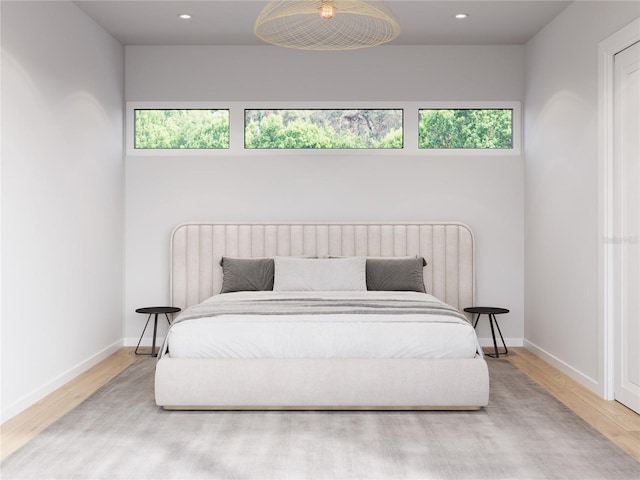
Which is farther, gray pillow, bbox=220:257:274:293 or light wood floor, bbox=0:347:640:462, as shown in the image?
gray pillow, bbox=220:257:274:293

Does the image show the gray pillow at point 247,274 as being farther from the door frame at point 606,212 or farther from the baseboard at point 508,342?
the door frame at point 606,212

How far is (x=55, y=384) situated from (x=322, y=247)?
2.54m

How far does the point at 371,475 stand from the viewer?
9.55 ft

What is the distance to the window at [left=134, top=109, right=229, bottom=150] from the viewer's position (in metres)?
6.09

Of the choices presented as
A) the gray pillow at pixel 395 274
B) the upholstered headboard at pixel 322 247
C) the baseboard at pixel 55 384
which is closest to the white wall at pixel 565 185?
the upholstered headboard at pixel 322 247

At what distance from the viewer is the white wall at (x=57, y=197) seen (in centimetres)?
393

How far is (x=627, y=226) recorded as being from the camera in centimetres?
407

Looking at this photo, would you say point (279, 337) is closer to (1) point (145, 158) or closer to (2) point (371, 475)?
(2) point (371, 475)

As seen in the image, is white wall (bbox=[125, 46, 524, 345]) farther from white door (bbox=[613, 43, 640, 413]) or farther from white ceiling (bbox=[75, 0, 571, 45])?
white door (bbox=[613, 43, 640, 413])

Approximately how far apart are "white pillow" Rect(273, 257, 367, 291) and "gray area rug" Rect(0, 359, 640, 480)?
1.55 metres

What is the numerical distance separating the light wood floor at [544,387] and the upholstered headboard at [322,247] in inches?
31.3

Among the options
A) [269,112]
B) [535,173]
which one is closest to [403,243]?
[535,173]

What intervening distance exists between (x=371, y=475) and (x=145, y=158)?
4112 mm

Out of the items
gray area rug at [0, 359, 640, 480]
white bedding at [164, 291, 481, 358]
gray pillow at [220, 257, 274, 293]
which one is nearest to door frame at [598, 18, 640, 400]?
gray area rug at [0, 359, 640, 480]
